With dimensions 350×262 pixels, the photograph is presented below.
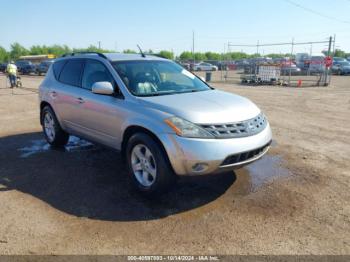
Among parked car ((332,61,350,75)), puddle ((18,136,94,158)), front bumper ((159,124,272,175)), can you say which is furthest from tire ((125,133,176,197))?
parked car ((332,61,350,75))

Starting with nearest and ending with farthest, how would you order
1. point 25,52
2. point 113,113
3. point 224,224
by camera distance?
point 224,224, point 113,113, point 25,52

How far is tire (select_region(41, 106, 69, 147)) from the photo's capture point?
6309 mm

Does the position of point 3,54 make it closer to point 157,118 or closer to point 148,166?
point 148,166

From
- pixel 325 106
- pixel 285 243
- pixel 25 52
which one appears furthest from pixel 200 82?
pixel 25 52

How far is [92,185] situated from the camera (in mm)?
4652

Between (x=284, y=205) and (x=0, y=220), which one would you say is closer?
(x=0, y=220)

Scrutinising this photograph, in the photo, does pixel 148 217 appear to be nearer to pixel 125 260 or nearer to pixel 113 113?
pixel 125 260

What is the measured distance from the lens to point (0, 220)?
12.1 ft

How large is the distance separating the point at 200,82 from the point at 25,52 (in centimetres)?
10684

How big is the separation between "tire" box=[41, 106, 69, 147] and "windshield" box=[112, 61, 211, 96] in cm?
213

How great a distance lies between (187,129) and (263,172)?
1.97 metres

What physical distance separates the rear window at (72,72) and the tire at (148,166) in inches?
76.4

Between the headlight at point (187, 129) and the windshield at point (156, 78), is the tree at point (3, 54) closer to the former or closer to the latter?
the windshield at point (156, 78)

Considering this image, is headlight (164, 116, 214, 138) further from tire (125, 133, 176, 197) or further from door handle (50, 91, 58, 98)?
door handle (50, 91, 58, 98)
